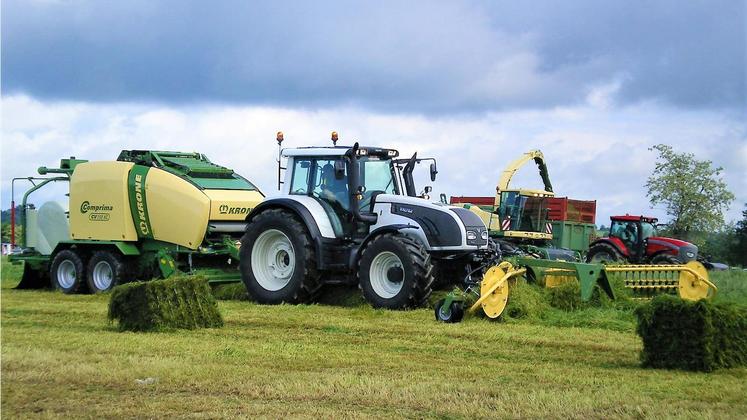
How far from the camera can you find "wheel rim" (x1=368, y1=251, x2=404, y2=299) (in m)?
13.5

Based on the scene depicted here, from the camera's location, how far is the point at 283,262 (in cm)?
1520

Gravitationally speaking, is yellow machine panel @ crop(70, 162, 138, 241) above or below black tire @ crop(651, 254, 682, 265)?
above

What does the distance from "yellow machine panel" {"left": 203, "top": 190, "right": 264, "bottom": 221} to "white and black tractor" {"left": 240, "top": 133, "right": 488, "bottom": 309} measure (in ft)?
4.46

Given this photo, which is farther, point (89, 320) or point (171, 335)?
point (89, 320)

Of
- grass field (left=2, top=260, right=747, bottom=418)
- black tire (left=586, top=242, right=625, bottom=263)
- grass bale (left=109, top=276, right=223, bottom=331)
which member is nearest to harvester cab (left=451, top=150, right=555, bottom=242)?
black tire (left=586, top=242, right=625, bottom=263)

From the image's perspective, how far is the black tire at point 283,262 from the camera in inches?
565

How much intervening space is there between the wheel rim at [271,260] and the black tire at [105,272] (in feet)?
10.7

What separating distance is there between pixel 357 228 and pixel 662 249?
12.6 meters

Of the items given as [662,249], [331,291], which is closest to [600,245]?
[662,249]

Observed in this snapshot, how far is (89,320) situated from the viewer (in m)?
12.1

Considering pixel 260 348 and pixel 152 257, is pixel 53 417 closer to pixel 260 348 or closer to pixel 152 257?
pixel 260 348

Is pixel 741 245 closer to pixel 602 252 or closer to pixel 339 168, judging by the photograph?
pixel 602 252

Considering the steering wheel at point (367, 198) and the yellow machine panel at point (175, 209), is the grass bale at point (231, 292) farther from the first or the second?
the steering wheel at point (367, 198)

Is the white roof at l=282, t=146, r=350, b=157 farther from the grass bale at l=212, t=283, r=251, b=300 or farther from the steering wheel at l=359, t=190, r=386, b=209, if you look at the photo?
the grass bale at l=212, t=283, r=251, b=300
